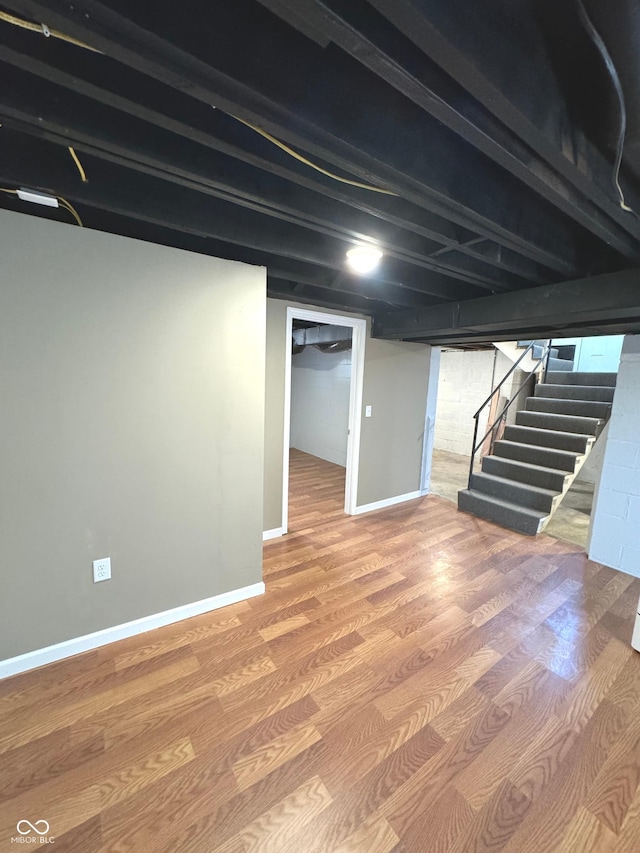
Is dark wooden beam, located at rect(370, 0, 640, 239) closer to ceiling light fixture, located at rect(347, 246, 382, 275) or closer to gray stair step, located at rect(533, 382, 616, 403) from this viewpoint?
ceiling light fixture, located at rect(347, 246, 382, 275)

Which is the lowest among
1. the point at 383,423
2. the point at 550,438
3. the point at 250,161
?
the point at 550,438

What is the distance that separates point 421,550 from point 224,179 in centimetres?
295

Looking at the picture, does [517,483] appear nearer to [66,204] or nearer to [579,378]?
[579,378]

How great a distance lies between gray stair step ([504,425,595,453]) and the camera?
3631mm

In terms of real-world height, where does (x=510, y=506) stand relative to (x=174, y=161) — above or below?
below

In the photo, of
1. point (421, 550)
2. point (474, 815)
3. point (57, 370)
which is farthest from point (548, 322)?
point (57, 370)

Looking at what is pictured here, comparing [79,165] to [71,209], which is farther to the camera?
[71,209]

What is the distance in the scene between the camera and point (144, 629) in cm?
192

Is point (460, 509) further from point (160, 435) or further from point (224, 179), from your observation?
point (224, 179)

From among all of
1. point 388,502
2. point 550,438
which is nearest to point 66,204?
point 388,502

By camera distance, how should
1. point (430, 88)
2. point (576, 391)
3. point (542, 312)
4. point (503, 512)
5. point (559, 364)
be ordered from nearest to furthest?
point (430, 88) < point (542, 312) < point (503, 512) < point (576, 391) < point (559, 364)

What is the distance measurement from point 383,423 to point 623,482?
2.11 metres

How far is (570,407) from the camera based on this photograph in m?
4.16

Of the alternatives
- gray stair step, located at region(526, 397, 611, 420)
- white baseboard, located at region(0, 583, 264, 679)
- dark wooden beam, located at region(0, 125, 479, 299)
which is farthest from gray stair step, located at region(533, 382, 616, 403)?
white baseboard, located at region(0, 583, 264, 679)
